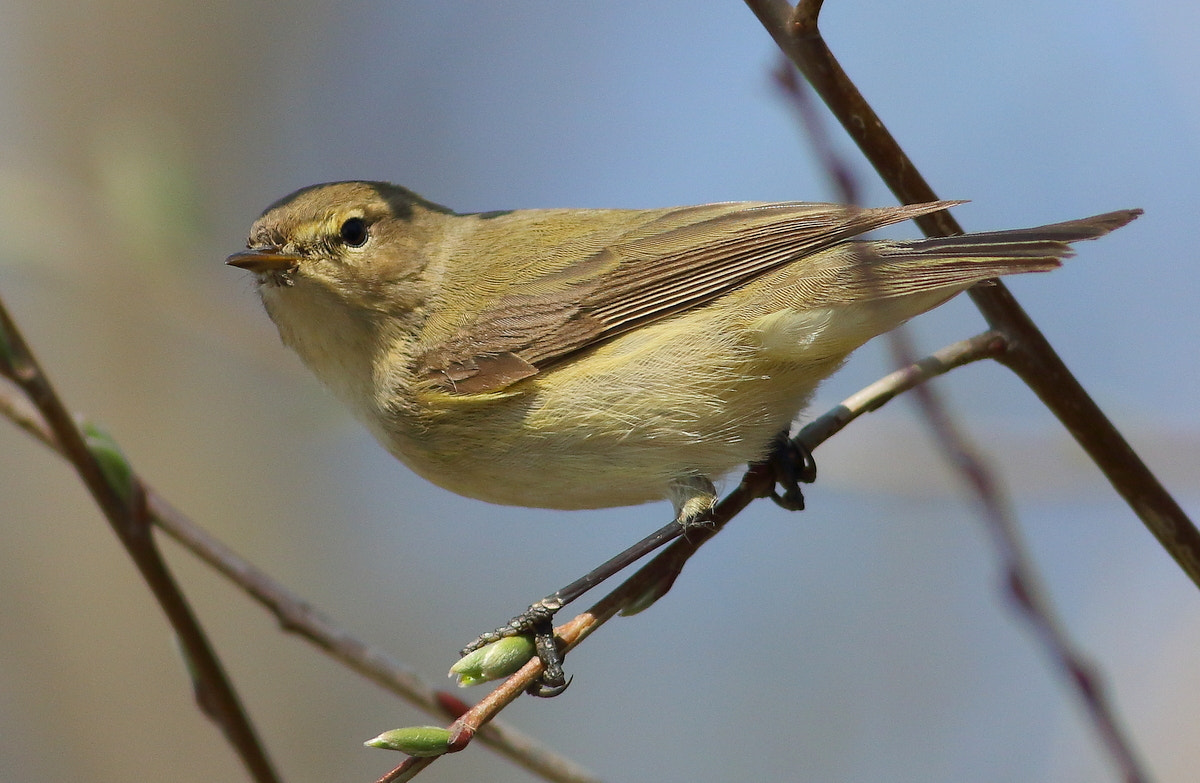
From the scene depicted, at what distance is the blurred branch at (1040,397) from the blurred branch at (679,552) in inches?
2.2

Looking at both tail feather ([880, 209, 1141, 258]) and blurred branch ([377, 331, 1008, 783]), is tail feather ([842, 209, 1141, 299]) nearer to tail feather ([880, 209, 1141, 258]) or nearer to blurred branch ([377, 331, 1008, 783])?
tail feather ([880, 209, 1141, 258])

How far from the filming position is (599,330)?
9.79ft

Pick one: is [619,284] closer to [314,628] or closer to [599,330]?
[599,330]

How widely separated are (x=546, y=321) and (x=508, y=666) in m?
1.34

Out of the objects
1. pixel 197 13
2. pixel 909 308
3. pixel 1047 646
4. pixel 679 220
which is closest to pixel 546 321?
pixel 679 220

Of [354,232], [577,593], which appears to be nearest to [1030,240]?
[577,593]

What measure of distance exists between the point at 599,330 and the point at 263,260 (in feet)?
3.13

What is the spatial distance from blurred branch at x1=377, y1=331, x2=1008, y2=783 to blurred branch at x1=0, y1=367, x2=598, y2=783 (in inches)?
9.0

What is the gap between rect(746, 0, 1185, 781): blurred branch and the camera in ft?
6.15

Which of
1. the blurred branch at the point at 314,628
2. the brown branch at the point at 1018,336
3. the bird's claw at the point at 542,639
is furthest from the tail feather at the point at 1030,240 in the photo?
the blurred branch at the point at 314,628

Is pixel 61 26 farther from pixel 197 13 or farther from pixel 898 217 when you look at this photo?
pixel 898 217

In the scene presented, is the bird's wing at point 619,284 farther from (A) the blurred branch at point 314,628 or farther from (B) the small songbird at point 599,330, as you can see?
(A) the blurred branch at point 314,628

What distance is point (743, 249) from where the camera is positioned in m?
2.96

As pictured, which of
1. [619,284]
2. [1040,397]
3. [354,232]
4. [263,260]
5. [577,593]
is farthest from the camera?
[354,232]
